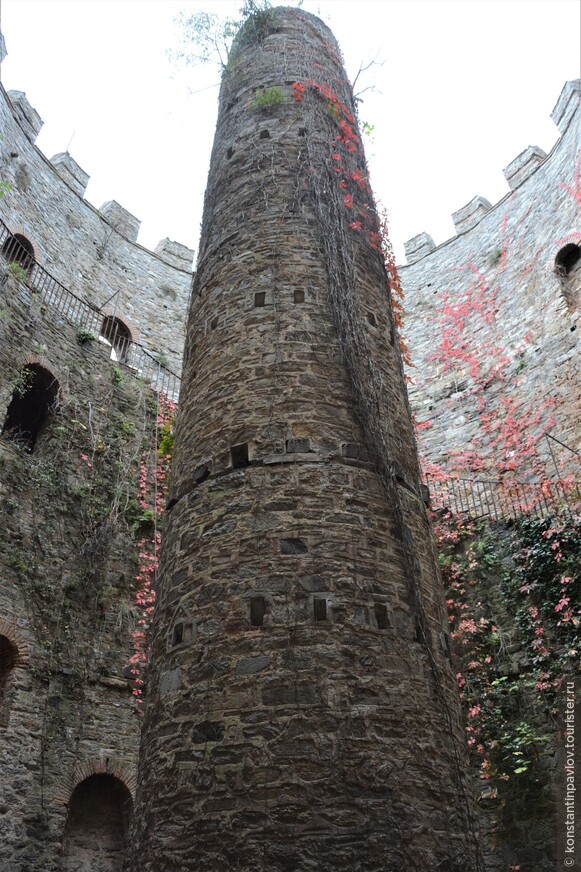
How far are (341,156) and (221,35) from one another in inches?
→ 125

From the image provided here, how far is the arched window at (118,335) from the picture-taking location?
15.4 metres

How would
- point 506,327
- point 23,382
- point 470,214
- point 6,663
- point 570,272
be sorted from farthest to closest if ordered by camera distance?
point 470,214 → point 506,327 → point 570,272 → point 23,382 → point 6,663

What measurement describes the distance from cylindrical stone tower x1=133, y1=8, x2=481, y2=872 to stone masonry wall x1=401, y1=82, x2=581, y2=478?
21.0 ft

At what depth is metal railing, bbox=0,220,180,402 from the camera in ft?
35.2

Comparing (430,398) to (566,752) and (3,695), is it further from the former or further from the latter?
(3,695)

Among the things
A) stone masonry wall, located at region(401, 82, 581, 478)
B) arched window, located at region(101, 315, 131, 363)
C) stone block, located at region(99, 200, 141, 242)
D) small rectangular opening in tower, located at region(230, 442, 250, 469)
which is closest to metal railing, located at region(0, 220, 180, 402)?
arched window, located at region(101, 315, 131, 363)

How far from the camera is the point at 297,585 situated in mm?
4102

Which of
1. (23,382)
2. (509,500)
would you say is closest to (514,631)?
(509,500)

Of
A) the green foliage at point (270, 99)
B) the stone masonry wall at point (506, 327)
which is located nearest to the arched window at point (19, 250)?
the green foliage at point (270, 99)

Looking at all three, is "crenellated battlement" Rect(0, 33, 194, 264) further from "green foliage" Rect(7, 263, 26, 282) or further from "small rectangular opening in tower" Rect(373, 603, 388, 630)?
"small rectangular opening in tower" Rect(373, 603, 388, 630)

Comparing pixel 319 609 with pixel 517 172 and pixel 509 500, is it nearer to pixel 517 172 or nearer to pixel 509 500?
pixel 509 500

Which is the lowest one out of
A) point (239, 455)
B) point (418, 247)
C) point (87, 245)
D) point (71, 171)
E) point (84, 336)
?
point (239, 455)

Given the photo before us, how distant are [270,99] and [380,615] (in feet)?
19.2

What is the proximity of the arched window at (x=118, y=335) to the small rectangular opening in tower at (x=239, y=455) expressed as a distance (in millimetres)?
11010
